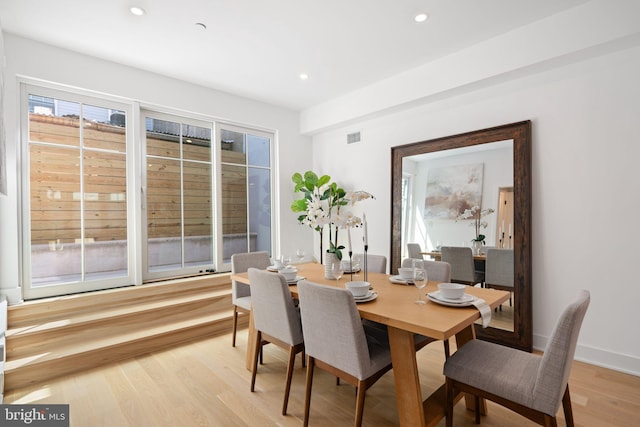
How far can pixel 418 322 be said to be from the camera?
4.88 feet

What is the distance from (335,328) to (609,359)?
8.13 ft

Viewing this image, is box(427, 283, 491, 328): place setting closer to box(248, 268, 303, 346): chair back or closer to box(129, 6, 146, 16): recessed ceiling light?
box(248, 268, 303, 346): chair back

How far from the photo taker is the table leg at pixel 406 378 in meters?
1.59

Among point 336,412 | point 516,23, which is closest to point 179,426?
point 336,412

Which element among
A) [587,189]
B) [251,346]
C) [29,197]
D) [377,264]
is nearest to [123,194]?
[29,197]

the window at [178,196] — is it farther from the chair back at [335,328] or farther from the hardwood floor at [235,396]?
the chair back at [335,328]

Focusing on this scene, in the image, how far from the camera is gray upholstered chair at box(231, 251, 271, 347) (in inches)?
117

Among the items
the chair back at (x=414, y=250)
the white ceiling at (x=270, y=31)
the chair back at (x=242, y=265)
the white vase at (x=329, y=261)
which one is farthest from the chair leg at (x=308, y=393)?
the white ceiling at (x=270, y=31)

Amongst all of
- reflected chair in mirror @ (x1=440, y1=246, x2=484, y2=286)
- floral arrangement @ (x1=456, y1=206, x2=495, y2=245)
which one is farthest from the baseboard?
floral arrangement @ (x1=456, y1=206, x2=495, y2=245)

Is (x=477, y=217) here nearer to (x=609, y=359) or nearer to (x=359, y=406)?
(x=609, y=359)

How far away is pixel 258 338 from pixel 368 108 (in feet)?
9.73

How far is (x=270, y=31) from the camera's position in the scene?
9.28 ft

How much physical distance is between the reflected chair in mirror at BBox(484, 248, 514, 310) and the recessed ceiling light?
12.1 ft

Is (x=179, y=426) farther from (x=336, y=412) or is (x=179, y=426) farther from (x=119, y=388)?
(x=336, y=412)
